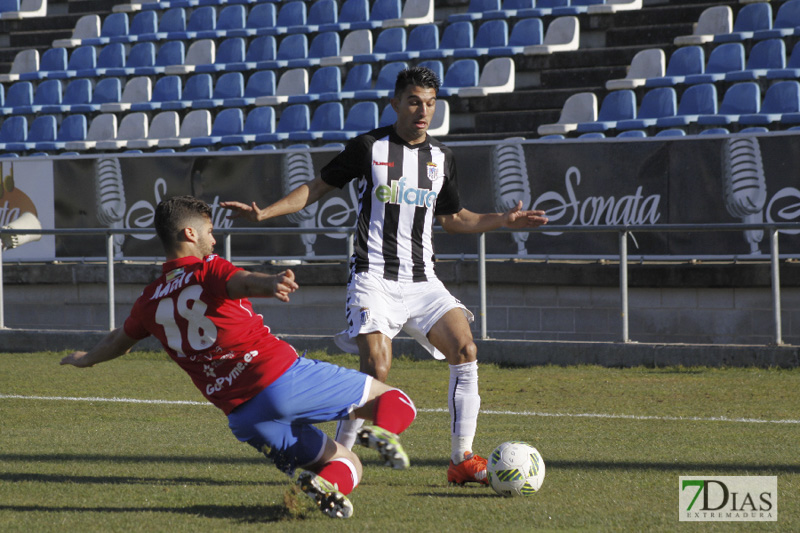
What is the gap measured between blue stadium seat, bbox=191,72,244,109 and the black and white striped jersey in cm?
1270

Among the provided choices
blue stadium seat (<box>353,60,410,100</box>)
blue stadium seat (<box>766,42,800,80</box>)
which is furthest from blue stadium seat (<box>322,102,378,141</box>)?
blue stadium seat (<box>766,42,800,80</box>)

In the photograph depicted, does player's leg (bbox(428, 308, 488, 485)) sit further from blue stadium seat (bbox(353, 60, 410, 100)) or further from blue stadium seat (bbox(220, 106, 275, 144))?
blue stadium seat (bbox(220, 106, 275, 144))

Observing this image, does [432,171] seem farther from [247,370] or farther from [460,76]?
[460,76]

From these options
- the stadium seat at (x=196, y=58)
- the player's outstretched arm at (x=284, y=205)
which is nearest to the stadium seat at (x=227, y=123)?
the stadium seat at (x=196, y=58)

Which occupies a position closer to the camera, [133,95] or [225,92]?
[225,92]

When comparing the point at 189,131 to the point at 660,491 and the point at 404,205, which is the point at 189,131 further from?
the point at 660,491

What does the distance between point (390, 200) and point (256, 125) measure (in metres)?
11.9

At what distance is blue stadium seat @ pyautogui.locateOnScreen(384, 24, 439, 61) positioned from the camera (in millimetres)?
16984

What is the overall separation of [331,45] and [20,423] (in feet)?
39.9

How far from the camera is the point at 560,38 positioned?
53.2ft

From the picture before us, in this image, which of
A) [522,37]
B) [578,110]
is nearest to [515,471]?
[578,110]

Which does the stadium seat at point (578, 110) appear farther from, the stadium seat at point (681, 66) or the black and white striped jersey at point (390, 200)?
the black and white striped jersey at point (390, 200)

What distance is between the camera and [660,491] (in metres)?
4.80

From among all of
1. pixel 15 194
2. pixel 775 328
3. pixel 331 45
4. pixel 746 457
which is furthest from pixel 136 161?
pixel 746 457
